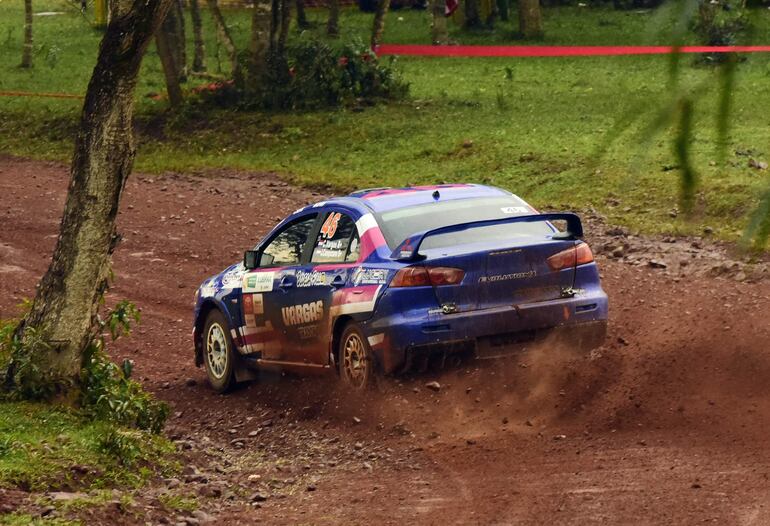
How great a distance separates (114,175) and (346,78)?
675 inches

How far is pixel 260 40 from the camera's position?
25609 millimetres

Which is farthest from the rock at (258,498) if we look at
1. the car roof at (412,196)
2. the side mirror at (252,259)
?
the side mirror at (252,259)

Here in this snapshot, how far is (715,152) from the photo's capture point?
2312 millimetres

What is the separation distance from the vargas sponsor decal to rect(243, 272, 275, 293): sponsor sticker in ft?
0.97

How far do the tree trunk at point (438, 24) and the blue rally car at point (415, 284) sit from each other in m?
20.9

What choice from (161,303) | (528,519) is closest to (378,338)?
(528,519)

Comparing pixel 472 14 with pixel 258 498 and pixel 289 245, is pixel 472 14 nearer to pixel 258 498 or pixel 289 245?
pixel 289 245

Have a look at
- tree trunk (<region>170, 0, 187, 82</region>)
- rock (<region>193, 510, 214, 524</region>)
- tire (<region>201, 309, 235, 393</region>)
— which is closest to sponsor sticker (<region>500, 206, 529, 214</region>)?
tire (<region>201, 309, 235, 393</region>)

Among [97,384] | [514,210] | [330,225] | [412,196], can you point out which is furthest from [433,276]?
[97,384]

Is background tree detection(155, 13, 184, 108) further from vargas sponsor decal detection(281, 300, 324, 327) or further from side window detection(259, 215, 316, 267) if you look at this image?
vargas sponsor decal detection(281, 300, 324, 327)

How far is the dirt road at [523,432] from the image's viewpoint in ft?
23.1

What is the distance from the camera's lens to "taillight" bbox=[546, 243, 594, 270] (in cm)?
935

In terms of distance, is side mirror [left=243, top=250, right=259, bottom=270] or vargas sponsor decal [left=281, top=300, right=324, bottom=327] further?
side mirror [left=243, top=250, right=259, bottom=270]

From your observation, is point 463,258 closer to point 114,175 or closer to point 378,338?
point 378,338
